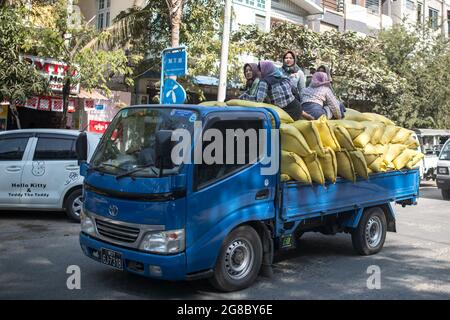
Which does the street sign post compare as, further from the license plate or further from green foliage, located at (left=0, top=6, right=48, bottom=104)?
the license plate

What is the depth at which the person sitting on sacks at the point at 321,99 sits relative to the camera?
7.20 metres

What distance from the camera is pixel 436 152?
20.1 m

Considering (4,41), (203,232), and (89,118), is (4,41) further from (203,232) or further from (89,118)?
(203,232)

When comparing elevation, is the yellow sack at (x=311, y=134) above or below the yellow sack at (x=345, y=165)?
above

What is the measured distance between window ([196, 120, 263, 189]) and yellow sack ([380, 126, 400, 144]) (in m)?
2.54

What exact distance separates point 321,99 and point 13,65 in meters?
7.17

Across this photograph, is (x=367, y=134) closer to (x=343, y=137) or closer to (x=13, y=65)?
(x=343, y=137)

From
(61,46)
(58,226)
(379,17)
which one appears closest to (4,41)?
(61,46)

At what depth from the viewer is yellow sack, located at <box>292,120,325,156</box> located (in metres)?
5.73

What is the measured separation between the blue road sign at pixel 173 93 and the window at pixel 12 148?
275 cm

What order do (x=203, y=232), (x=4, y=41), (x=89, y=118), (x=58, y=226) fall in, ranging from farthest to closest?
1. (x=89, y=118)
2. (x=4, y=41)
3. (x=58, y=226)
4. (x=203, y=232)

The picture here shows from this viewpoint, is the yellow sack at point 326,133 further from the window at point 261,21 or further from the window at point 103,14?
the window at point 261,21

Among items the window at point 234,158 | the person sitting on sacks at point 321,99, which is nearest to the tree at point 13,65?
the person sitting on sacks at point 321,99
